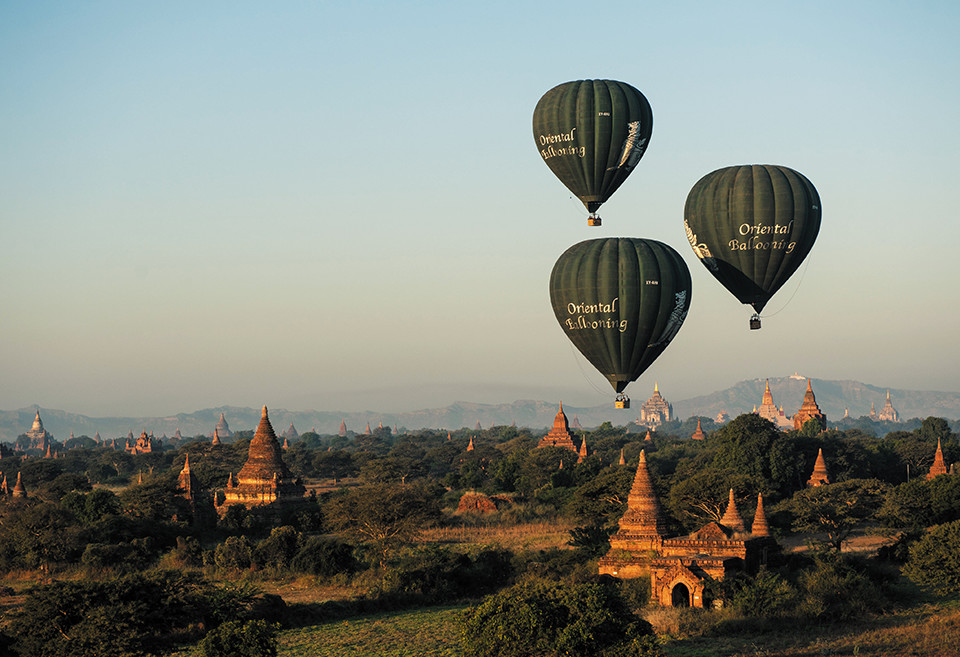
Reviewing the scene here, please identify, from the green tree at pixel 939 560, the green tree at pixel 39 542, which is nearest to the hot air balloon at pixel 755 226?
the green tree at pixel 939 560

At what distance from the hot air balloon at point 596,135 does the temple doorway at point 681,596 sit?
14.0 meters

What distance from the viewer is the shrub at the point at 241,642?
34.9 m

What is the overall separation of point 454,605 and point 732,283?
53.1 feet

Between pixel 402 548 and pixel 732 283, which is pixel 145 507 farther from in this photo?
pixel 732 283

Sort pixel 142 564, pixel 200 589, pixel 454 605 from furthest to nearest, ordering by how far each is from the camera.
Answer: pixel 142 564 → pixel 454 605 → pixel 200 589

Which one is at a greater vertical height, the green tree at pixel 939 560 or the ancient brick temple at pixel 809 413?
the ancient brick temple at pixel 809 413

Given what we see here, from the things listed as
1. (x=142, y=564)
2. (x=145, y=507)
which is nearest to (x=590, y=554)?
(x=142, y=564)

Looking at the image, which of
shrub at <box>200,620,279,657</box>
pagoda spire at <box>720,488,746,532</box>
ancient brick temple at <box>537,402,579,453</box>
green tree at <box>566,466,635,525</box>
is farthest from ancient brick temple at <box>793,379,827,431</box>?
shrub at <box>200,620,279,657</box>

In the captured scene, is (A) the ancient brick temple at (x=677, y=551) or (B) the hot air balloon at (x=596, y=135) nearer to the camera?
(A) the ancient brick temple at (x=677, y=551)

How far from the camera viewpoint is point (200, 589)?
4600 cm

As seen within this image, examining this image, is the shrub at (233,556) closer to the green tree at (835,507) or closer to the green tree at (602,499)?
the green tree at (602,499)

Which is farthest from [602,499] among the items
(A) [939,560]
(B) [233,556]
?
(A) [939,560]

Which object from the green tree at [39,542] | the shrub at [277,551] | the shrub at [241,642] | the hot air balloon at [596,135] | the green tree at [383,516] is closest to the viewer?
the shrub at [241,642]

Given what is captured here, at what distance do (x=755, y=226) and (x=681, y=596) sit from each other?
14.0 metres
